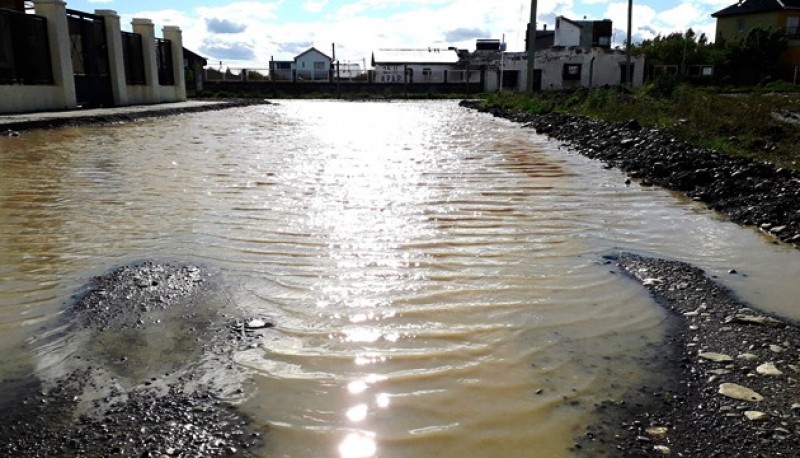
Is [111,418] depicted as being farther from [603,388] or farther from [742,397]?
[742,397]

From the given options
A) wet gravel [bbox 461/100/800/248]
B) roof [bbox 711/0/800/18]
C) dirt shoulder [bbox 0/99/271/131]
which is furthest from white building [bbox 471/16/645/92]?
wet gravel [bbox 461/100/800/248]

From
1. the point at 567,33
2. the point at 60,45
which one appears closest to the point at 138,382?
the point at 60,45

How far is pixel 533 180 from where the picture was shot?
8727 mm

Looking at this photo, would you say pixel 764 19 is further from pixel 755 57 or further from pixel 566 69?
pixel 566 69

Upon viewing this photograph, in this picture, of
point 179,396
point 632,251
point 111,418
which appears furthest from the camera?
point 632,251

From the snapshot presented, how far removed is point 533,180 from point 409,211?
283 cm

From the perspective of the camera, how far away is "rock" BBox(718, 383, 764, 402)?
2818 millimetres

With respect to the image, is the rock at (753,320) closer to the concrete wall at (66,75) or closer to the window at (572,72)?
the concrete wall at (66,75)

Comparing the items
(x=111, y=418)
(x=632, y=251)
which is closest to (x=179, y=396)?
(x=111, y=418)

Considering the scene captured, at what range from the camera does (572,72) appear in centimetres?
5419

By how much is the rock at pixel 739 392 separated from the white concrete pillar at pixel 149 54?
91.4 ft

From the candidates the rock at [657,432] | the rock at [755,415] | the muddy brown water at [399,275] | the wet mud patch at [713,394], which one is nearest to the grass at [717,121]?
the muddy brown water at [399,275]

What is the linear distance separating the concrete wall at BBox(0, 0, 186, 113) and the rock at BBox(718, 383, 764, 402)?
19628mm

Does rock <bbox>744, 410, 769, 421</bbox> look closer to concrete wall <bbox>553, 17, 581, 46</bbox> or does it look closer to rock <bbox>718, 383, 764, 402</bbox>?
rock <bbox>718, 383, 764, 402</bbox>
